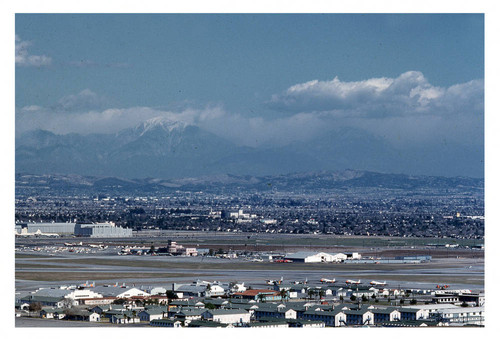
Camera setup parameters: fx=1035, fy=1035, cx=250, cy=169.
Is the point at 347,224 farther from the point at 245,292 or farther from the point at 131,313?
the point at 131,313

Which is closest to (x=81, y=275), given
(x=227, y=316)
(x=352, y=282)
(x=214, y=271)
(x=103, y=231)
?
(x=214, y=271)

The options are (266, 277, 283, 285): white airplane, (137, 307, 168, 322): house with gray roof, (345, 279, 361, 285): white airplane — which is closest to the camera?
(137, 307, 168, 322): house with gray roof

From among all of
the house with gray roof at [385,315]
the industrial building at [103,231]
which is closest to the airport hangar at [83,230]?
the industrial building at [103,231]

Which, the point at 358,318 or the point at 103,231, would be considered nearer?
the point at 358,318

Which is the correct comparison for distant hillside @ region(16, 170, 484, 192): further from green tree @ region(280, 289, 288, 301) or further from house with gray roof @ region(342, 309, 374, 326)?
house with gray roof @ region(342, 309, 374, 326)

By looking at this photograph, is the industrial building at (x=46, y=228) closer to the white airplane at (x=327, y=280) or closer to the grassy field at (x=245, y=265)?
the grassy field at (x=245, y=265)

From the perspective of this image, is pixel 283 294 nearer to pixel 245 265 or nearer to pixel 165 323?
pixel 165 323

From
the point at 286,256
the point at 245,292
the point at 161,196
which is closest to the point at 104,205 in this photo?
the point at 161,196

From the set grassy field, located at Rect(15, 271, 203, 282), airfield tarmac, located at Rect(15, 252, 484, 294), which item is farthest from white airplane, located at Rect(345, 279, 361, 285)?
grassy field, located at Rect(15, 271, 203, 282)
